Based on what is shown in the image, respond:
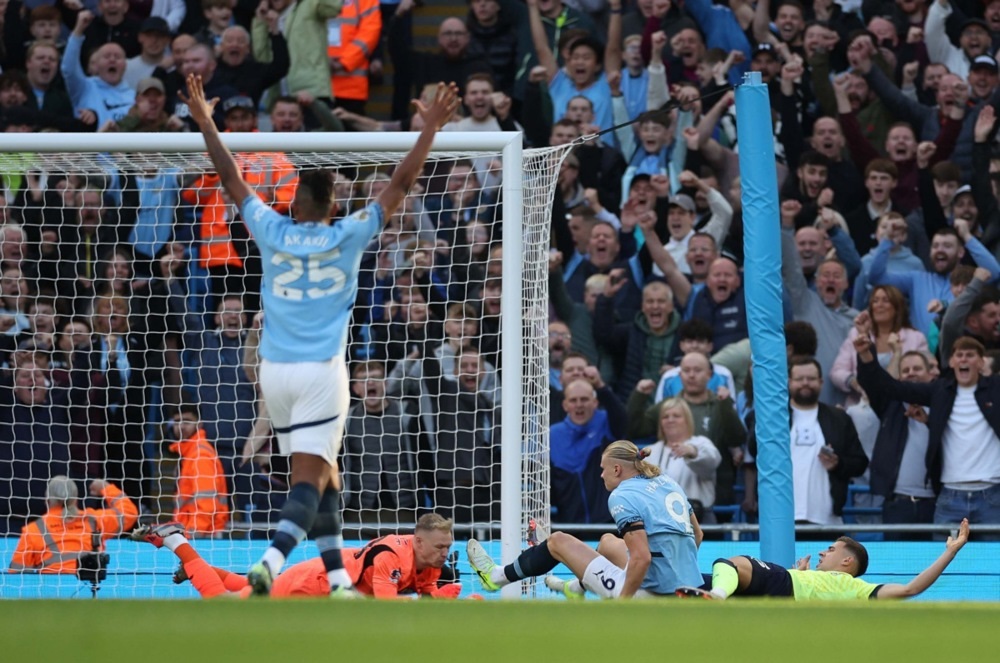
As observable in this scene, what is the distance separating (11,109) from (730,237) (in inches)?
255

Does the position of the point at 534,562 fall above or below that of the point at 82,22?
below

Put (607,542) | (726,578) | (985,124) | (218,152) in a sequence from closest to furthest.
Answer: (218,152) → (726,578) → (607,542) → (985,124)

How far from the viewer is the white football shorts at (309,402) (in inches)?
247

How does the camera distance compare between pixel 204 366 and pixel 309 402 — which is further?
pixel 204 366

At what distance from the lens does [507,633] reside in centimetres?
502

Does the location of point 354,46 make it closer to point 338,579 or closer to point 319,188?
point 319,188

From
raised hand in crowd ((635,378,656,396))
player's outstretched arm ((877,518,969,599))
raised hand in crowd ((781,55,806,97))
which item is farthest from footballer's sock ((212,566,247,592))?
raised hand in crowd ((781,55,806,97))

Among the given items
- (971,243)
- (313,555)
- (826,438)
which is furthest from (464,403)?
(971,243)

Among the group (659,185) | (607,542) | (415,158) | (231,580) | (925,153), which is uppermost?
(925,153)

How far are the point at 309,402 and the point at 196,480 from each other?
4341mm

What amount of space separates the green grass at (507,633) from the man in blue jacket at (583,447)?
5594 millimetres

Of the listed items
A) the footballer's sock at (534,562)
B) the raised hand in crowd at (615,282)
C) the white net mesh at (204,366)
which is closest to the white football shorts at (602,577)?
the footballer's sock at (534,562)

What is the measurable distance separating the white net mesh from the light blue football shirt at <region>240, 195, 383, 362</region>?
3051 mm

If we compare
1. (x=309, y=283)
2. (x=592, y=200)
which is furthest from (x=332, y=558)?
(x=592, y=200)
